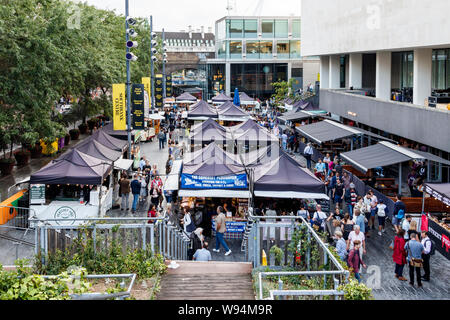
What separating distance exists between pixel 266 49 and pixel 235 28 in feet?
17.4

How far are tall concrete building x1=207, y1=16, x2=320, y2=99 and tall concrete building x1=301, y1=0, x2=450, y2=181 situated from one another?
28.4 meters

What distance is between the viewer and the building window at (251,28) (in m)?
74.9

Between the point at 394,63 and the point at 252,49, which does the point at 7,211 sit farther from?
the point at 252,49

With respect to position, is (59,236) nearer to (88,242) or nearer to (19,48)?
(88,242)

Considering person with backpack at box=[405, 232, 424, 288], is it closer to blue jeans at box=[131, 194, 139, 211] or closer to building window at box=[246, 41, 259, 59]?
blue jeans at box=[131, 194, 139, 211]

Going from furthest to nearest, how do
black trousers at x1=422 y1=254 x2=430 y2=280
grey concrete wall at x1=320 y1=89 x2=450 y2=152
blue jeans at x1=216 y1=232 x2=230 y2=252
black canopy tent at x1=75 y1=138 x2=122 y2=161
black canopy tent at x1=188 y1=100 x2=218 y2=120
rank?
black canopy tent at x1=188 y1=100 x2=218 y2=120 < black canopy tent at x1=75 y1=138 x2=122 y2=161 < grey concrete wall at x1=320 y1=89 x2=450 y2=152 < blue jeans at x1=216 y1=232 x2=230 y2=252 < black trousers at x1=422 y1=254 x2=430 y2=280

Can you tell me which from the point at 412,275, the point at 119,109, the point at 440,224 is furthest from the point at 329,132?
the point at 412,275

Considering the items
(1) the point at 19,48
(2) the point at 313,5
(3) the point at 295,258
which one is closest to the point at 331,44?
(2) the point at 313,5

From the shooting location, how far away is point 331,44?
40.5 meters

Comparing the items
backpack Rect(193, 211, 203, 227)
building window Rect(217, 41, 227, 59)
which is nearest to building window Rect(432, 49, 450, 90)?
backpack Rect(193, 211, 203, 227)

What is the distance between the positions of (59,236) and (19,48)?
1504 centimetres

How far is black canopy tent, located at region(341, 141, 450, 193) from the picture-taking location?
65.6ft
